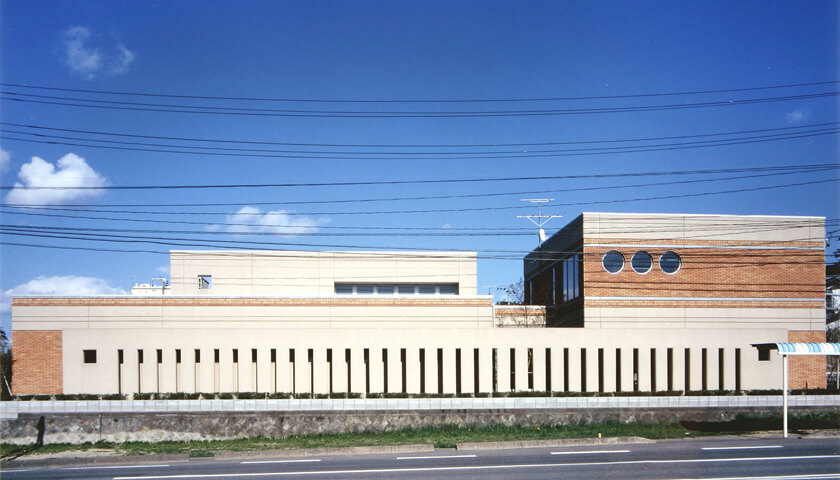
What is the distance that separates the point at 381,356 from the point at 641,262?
13443 mm

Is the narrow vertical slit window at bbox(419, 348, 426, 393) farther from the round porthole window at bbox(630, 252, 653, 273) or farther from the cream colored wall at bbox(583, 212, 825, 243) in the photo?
the round porthole window at bbox(630, 252, 653, 273)

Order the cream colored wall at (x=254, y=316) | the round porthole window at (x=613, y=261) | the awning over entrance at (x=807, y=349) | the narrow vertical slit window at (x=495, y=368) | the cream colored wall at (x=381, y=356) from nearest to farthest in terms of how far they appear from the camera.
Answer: the awning over entrance at (x=807, y=349), the cream colored wall at (x=381, y=356), the narrow vertical slit window at (x=495, y=368), the round porthole window at (x=613, y=261), the cream colored wall at (x=254, y=316)

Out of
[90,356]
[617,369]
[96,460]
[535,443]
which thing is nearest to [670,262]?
[617,369]

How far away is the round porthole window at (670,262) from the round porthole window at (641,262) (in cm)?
57

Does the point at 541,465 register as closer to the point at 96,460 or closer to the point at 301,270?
the point at 96,460

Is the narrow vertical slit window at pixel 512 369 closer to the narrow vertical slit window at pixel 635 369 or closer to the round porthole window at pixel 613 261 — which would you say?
the narrow vertical slit window at pixel 635 369

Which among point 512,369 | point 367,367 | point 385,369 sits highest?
point 367,367

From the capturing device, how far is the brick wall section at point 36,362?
33125 mm

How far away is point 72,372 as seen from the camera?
99.6 feet

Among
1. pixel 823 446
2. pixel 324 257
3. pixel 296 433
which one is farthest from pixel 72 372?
pixel 823 446

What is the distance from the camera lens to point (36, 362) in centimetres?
3381

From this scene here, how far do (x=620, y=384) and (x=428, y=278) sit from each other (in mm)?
14457

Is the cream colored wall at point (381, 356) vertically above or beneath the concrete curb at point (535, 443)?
above

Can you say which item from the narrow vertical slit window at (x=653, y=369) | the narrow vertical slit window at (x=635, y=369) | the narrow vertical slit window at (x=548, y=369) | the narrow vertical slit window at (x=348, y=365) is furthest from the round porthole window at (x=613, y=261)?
the narrow vertical slit window at (x=348, y=365)
